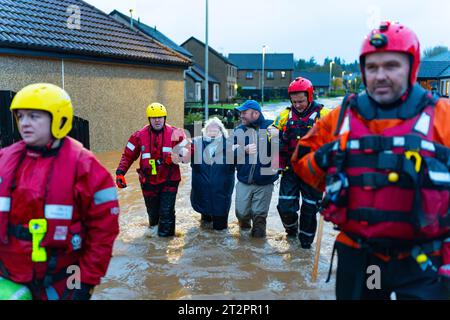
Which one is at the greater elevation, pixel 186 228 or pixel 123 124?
pixel 123 124

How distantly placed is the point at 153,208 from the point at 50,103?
14.0 ft

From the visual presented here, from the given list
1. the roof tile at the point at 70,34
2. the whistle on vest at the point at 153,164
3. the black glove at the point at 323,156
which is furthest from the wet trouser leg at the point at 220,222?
the roof tile at the point at 70,34

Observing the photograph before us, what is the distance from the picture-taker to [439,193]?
2.44 metres

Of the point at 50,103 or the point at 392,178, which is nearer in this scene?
the point at 392,178

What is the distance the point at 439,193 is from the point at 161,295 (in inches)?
124

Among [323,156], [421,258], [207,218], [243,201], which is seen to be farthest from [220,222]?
[421,258]

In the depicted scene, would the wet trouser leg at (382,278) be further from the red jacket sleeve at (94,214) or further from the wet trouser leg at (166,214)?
the wet trouser leg at (166,214)

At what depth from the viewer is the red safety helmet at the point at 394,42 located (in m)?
2.58

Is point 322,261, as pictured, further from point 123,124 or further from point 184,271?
point 123,124

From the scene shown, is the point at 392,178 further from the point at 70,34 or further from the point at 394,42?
the point at 70,34

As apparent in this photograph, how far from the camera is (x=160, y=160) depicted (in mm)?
6484

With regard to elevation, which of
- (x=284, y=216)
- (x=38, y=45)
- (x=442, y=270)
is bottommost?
(x=284, y=216)

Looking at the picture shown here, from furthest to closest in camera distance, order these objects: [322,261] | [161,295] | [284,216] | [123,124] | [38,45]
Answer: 1. [123,124]
2. [38,45]
3. [284,216]
4. [322,261]
5. [161,295]

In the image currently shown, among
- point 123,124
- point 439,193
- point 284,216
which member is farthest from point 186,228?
point 123,124
